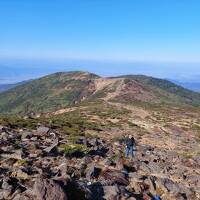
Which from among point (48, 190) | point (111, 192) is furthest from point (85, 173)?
point (48, 190)

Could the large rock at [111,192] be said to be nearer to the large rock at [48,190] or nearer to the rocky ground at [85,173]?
the rocky ground at [85,173]

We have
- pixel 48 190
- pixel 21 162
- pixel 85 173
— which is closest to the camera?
pixel 48 190

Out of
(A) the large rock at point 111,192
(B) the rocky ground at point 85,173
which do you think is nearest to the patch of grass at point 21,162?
(B) the rocky ground at point 85,173

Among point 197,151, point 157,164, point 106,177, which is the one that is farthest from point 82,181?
point 197,151

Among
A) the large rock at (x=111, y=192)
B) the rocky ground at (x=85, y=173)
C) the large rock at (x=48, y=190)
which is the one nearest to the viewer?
the large rock at (x=48, y=190)

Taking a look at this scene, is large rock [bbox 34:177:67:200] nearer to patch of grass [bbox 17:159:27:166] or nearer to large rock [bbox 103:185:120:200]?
large rock [bbox 103:185:120:200]

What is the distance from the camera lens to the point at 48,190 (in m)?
20.4

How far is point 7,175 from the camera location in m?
24.3

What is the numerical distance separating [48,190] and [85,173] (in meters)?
6.78

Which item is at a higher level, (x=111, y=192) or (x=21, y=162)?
(x=111, y=192)

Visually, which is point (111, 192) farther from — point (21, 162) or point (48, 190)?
point (21, 162)

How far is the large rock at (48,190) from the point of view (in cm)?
1997

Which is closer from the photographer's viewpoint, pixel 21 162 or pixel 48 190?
pixel 48 190

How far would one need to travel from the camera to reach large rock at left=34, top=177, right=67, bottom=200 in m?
20.0
